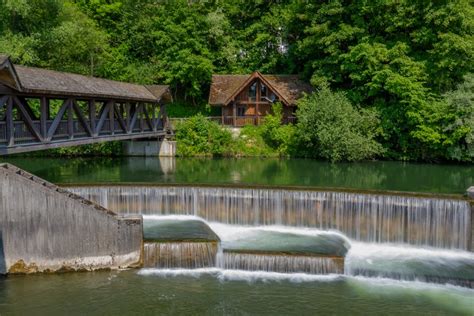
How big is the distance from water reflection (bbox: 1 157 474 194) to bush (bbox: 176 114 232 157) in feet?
5.56

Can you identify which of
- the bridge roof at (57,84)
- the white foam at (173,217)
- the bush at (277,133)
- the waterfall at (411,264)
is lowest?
the waterfall at (411,264)

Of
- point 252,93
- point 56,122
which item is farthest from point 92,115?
point 252,93

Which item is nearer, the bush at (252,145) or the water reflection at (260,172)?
the water reflection at (260,172)

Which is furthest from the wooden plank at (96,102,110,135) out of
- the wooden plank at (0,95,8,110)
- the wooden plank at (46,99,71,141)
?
the wooden plank at (0,95,8,110)

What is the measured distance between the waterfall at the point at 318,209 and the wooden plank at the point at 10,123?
350 cm

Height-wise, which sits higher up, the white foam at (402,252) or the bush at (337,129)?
the bush at (337,129)

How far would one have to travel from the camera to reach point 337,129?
116 feet

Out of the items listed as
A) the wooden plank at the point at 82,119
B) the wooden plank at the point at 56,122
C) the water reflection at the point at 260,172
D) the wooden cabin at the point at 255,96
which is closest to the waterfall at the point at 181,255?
the wooden plank at the point at 56,122

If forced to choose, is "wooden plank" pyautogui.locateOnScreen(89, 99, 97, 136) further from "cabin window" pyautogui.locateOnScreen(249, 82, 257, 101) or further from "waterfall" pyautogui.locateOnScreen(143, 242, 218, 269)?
"cabin window" pyautogui.locateOnScreen(249, 82, 257, 101)

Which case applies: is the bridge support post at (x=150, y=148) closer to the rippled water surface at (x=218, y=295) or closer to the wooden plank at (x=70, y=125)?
the wooden plank at (x=70, y=125)

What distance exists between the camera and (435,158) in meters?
36.0

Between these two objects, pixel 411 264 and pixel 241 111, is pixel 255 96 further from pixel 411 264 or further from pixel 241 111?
pixel 411 264

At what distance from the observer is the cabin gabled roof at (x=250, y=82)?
142ft

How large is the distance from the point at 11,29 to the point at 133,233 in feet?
93.2
